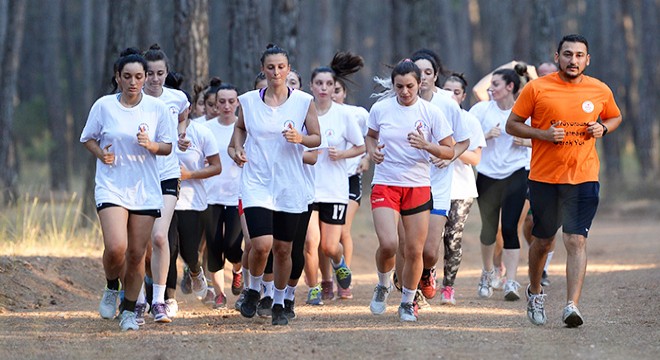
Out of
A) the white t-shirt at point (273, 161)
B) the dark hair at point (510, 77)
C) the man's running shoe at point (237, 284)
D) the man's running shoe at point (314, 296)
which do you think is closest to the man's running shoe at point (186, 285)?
the man's running shoe at point (237, 284)

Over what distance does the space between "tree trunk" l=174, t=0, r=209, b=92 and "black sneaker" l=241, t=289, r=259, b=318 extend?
6.35 meters

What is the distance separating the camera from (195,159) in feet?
36.4

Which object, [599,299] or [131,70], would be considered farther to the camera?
[599,299]

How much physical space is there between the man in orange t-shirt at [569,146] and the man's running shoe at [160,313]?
3.09 meters

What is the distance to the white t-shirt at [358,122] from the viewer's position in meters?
11.9

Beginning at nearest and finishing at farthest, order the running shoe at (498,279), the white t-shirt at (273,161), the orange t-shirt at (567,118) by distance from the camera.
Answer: the orange t-shirt at (567,118)
the white t-shirt at (273,161)
the running shoe at (498,279)

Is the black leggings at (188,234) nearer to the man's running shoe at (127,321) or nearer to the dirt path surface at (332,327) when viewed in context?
the dirt path surface at (332,327)

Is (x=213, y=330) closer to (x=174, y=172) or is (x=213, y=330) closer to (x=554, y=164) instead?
(x=174, y=172)

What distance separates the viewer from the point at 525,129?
30.8ft

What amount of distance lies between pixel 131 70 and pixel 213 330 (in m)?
2.18

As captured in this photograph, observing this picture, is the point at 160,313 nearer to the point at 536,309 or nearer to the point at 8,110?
the point at 536,309

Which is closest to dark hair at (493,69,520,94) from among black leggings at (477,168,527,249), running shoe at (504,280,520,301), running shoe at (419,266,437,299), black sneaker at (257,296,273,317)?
black leggings at (477,168,527,249)

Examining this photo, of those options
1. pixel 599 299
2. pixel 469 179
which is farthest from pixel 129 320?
pixel 599 299

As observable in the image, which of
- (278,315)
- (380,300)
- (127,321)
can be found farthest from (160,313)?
(380,300)
